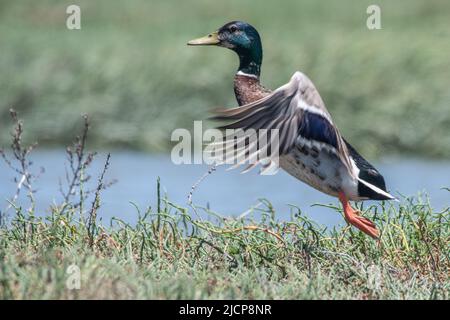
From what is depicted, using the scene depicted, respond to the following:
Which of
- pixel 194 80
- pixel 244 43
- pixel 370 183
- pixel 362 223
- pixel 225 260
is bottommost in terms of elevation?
pixel 225 260

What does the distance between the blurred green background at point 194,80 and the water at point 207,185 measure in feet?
1.47

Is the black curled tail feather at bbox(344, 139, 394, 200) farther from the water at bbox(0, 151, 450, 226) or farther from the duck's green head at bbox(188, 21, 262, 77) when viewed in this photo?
the water at bbox(0, 151, 450, 226)

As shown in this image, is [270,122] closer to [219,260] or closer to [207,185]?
[219,260]

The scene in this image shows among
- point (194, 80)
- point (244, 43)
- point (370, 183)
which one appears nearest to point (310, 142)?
point (370, 183)

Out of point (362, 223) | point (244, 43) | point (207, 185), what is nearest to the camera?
point (362, 223)

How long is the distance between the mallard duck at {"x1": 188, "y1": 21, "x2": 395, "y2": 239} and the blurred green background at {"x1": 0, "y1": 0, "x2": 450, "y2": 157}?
5.40 metres

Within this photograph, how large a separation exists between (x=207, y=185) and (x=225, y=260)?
4736 millimetres

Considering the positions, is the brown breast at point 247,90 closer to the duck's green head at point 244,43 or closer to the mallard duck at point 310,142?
the mallard duck at point 310,142

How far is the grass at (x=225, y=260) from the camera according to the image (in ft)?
15.2

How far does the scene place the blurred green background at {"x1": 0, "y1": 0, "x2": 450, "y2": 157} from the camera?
11625 millimetres

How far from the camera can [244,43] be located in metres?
6.66

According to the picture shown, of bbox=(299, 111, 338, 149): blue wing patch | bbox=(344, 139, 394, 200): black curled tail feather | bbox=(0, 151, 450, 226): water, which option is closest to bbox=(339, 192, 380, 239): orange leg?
bbox=(344, 139, 394, 200): black curled tail feather

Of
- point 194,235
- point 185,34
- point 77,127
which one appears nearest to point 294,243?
point 194,235

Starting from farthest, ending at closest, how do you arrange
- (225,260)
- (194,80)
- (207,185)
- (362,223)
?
(194,80), (207,185), (362,223), (225,260)
